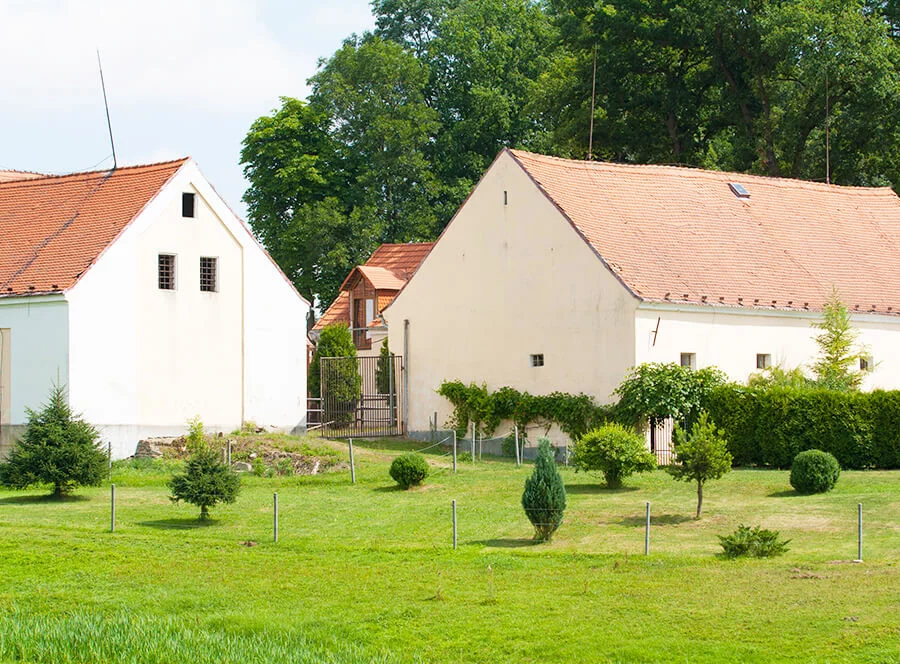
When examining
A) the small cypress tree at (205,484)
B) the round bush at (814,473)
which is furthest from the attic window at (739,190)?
the small cypress tree at (205,484)

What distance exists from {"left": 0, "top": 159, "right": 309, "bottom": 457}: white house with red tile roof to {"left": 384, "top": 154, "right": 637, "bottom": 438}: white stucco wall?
4.08 meters

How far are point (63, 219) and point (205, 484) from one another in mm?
16386

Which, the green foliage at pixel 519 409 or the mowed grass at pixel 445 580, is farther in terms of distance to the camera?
the green foliage at pixel 519 409

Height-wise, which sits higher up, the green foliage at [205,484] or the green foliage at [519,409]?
the green foliage at [519,409]

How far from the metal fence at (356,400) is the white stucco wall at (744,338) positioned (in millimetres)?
10424

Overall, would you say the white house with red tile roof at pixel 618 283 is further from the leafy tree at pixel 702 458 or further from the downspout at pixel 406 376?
the leafy tree at pixel 702 458

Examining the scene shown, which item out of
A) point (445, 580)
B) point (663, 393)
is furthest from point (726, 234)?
point (445, 580)

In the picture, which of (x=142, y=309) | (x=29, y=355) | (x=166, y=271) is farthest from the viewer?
(x=166, y=271)

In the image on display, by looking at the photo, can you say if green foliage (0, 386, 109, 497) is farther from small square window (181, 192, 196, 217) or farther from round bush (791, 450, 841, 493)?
round bush (791, 450, 841, 493)

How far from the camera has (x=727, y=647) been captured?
60.3 feet

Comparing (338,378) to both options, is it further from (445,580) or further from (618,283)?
(445,580)

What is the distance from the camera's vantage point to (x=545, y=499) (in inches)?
1025

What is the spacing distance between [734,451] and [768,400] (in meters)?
1.67

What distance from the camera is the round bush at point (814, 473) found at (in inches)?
1233
